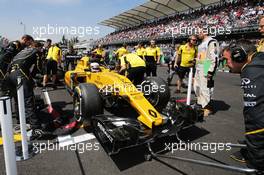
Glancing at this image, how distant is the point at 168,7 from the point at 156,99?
3240 cm

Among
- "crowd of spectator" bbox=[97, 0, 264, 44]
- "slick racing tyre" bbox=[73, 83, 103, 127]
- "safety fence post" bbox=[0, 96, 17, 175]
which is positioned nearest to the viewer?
"safety fence post" bbox=[0, 96, 17, 175]

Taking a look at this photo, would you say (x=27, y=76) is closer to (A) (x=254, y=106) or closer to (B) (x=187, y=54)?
(A) (x=254, y=106)

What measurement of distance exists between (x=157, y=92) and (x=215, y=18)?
A: 24.1 m

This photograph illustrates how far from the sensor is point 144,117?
337 centimetres

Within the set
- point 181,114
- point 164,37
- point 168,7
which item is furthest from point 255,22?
point 181,114

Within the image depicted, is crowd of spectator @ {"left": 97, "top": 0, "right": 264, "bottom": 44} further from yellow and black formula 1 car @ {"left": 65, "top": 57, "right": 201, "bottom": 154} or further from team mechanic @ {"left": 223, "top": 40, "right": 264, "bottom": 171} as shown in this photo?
team mechanic @ {"left": 223, "top": 40, "right": 264, "bottom": 171}

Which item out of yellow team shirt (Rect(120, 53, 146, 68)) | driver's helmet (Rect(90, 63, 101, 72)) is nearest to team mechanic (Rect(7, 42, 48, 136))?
driver's helmet (Rect(90, 63, 101, 72))

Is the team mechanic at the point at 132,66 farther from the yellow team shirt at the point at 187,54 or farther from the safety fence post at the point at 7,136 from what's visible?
the safety fence post at the point at 7,136

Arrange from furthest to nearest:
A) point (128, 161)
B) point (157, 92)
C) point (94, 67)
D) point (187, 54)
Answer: point (187, 54) < point (94, 67) < point (157, 92) < point (128, 161)

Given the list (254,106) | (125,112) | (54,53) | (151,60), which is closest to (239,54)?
(254,106)

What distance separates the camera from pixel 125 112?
16.1 feet

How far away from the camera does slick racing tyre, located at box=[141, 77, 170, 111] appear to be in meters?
4.60

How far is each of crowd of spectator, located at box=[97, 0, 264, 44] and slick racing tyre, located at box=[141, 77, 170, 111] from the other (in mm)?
10687

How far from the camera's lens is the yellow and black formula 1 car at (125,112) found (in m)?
2.81
